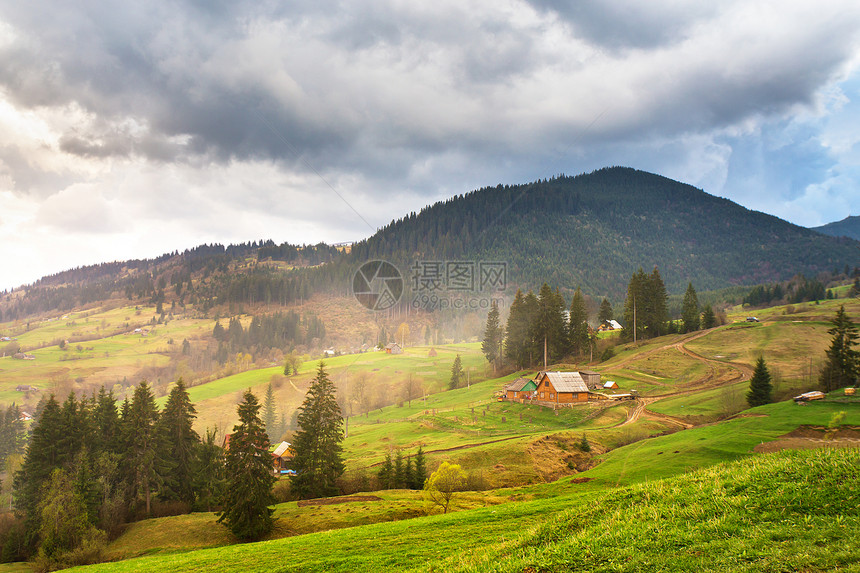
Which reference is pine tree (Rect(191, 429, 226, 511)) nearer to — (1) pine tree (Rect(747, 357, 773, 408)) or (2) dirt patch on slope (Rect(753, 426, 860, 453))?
(2) dirt patch on slope (Rect(753, 426, 860, 453))

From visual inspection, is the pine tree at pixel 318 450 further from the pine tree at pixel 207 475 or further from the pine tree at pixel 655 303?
the pine tree at pixel 655 303

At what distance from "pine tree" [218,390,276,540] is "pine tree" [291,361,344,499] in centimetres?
735

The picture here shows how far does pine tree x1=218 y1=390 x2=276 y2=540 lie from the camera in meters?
34.1

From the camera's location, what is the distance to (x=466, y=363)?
4843 inches

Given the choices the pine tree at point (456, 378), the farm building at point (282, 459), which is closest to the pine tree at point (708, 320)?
the pine tree at point (456, 378)

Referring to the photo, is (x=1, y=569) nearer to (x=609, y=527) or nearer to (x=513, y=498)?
(x=513, y=498)

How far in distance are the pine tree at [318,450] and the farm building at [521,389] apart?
122 feet

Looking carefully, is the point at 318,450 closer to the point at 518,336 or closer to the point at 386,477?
the point at 386,477

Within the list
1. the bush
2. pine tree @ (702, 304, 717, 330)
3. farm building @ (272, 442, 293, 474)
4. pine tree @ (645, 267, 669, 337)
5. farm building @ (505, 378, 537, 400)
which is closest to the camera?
the bush

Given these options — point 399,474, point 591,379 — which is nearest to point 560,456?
point 399,474

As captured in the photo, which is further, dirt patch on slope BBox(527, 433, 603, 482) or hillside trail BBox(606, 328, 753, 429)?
hillside trail BBox(606, 328, 753, 429)

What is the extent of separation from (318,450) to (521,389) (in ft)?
132

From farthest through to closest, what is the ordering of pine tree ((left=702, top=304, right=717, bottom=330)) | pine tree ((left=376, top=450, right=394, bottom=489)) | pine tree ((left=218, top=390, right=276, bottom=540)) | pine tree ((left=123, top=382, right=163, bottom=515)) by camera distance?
pine tree ((left=702, top=304, right=717, bottom=330)) → pine tree ((left=123, top=382, right=163, bottom=515)) → pine tree ((left=376, top=450, right=394, bottom=489)) → pine tree ((left=218, top=390, right=276, bottom=540))

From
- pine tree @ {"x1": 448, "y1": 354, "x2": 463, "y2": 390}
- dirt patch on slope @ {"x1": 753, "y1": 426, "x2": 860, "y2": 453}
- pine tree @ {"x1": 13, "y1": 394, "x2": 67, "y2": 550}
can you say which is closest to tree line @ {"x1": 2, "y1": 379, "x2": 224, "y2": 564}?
pine tree @ {"x1": 13, "y1": 394, "x2": 67, "y2": 550}
